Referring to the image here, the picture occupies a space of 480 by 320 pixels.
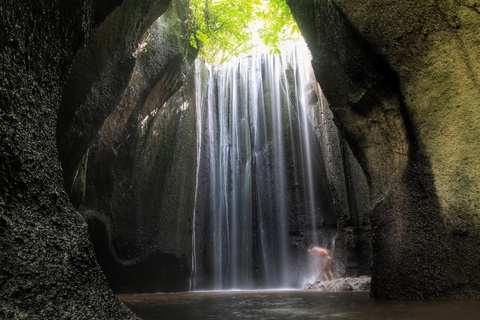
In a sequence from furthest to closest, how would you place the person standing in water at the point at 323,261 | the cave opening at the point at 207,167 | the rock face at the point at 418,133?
the person standing in water at the point at 323,261
the cave opening at the point at 207,167
the rock face at the point at 418,133

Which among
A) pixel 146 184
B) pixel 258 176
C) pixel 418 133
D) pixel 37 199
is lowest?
pixel 37 199

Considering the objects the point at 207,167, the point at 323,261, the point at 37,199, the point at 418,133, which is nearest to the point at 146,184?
the point at 207,167

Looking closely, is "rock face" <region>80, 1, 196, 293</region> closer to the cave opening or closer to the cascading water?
the cave opening

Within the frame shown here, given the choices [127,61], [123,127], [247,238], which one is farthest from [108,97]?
[247,238]

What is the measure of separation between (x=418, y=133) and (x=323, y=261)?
611 cm

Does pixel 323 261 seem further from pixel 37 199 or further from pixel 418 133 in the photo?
pixel 37 199

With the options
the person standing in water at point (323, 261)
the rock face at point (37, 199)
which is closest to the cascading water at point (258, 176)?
the person standing in water at point (323, 261)

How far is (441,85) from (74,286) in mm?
4136

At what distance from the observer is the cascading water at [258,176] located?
34.8ft

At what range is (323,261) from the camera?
30.6ft

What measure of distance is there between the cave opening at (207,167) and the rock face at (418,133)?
3.42 meters

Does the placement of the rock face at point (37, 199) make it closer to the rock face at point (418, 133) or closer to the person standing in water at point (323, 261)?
the rock face at point (418, 133)

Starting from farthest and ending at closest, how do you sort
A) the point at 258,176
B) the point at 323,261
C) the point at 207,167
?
1. the point at 207,167
2. the point at 258,176
3. the point at 323,261

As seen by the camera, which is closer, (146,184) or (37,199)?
(37,199)
